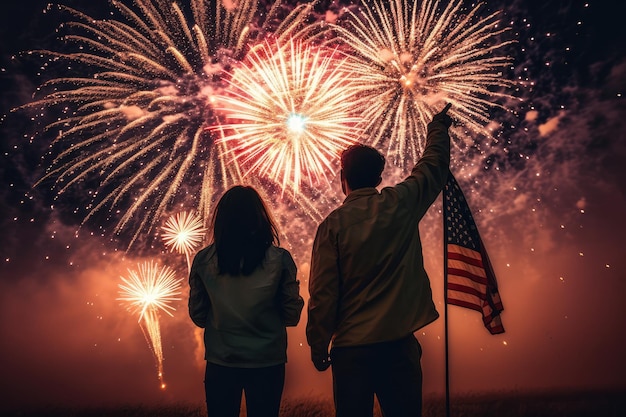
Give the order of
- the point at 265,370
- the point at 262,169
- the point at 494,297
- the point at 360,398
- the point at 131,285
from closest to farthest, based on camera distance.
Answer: the point at 360,398, the point at 265,370, the point at 494,297, the point at 262,169, the point at 131,285

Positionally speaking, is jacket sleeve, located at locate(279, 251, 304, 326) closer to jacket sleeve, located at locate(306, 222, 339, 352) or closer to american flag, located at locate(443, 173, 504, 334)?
jacket sleeve, located at locate(306, 222, 339, 352)

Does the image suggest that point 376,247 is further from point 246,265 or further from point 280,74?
point 280,74

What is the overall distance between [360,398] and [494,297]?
7.84 feet

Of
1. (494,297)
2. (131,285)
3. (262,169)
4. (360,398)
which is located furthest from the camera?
(131,285)

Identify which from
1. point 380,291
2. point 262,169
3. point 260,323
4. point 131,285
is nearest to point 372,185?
point 380,291

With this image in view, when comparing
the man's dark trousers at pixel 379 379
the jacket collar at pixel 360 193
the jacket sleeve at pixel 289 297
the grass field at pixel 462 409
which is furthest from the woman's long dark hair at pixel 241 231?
the grass field at pixel 462 409

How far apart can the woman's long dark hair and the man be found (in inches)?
17.8

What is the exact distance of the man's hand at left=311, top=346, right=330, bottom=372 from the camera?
2.75 meters

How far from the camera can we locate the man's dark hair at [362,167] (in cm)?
302

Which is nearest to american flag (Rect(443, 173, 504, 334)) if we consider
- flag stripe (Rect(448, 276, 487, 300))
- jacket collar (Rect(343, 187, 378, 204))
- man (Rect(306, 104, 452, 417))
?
flag stripe (Rect(448, 276, 487, 300))

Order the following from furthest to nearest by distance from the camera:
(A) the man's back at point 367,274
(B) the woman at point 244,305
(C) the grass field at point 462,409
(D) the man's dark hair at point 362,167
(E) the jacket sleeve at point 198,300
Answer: (C) the grass field at point 462,409 < (E) the jacket sleeve at point 198,300 < (D) the man's dark hair at point 362,167 < (B) the woman at point 244,305 < (A) the man's back at point 367,274

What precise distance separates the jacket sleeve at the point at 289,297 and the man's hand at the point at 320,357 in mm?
379

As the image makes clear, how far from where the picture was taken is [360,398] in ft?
8.22

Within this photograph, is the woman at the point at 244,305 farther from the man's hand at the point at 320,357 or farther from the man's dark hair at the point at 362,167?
the man's dark hair at the point at 362,167
